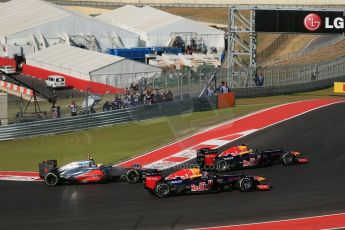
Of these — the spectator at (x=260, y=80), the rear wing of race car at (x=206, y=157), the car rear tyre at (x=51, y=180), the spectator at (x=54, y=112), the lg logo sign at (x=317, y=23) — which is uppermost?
the lg logo sign at (x=317, y=23)

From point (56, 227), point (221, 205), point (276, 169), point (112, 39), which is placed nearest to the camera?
point (56, 227)

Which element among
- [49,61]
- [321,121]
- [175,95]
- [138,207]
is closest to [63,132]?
[175,95]

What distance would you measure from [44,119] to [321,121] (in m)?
12.0

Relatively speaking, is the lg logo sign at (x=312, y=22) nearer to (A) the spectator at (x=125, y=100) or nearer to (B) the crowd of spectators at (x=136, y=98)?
(B) the crowd of spectators at (x=136, y=98)

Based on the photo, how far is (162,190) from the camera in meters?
20.7

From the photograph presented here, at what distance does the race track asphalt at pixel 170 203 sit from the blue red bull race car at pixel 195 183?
0.21 meters

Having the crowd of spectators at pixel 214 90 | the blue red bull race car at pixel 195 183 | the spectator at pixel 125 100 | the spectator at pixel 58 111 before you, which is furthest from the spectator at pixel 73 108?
the blue red bull race car at pixel 195 183

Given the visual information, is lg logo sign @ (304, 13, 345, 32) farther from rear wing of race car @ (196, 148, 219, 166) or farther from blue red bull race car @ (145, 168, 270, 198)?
blue red bull race car @ (145, 168, 270, 198)

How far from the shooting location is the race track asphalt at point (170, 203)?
18.3m

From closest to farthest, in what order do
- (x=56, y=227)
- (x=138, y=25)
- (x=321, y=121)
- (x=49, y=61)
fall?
(x=56, y=227)
(x=321, y=121)
(x=49, y=61)
(x=138, y=25)

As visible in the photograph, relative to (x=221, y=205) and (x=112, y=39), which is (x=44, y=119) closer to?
(x=221, y=205)

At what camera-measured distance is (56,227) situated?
17875 mm

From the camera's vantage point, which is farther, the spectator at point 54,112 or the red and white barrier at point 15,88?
the red and white barrier at point 15,88

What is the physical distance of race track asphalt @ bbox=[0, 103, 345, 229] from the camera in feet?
59.9
